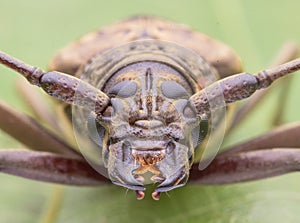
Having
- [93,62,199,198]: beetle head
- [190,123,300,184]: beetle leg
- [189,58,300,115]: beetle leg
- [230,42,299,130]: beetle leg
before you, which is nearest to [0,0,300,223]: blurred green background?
[230,42,299,130]: beetle leg

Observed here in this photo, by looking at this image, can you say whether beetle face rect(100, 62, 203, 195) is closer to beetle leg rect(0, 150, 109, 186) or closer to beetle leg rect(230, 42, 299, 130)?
beetle leg rect(0, 150, 109, 186)

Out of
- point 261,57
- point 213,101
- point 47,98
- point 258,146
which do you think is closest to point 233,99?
point 213,101

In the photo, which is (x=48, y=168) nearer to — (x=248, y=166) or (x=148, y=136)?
(x=148, y=136)

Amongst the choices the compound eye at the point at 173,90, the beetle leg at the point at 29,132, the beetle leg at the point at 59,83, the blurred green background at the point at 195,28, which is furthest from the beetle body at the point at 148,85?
the blurred green background at the point at 195,28

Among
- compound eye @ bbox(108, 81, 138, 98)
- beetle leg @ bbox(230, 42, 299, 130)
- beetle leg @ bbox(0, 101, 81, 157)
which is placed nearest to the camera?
compound eye @ bbox(108, 81, 138, 98)

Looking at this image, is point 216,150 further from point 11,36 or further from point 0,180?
point 11,36

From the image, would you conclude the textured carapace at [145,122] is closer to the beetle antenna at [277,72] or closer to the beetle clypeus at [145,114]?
the beetle clypeus at [145,114]
